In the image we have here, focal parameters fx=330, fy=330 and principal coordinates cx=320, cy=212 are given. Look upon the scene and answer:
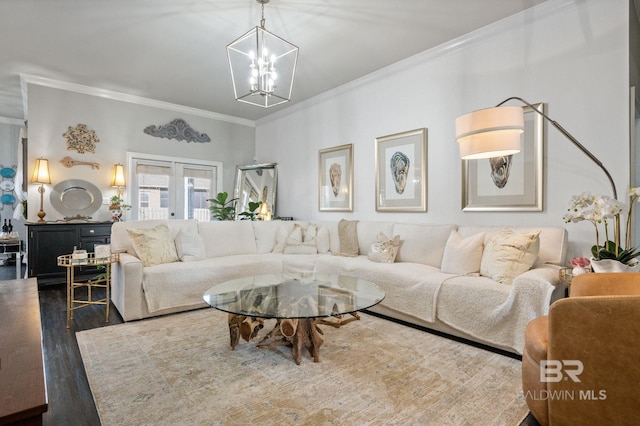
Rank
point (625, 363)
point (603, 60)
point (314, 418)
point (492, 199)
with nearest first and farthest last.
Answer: point (625, 363)
point (314, 418)
point (603, 60)
point (492, 199)

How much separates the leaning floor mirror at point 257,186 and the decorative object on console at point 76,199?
222cm

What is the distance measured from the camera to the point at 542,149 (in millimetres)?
2924

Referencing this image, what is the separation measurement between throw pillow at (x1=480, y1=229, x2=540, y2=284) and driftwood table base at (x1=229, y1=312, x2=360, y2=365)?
3.84 ft

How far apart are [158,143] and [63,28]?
2.39 m

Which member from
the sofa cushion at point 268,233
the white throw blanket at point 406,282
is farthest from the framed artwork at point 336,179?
the white throw blanket at point 406,282

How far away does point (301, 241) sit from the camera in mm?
4469

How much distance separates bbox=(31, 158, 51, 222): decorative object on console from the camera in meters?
4.43

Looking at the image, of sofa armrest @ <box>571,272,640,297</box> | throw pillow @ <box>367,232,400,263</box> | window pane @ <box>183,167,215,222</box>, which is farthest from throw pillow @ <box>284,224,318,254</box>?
sofa armrest @ <box>571,272,640,297</box>

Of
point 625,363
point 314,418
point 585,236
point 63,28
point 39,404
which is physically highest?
point 63,28

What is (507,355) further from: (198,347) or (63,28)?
(63,28)

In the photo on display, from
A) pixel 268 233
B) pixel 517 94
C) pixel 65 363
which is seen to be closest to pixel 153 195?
pixel 268 233

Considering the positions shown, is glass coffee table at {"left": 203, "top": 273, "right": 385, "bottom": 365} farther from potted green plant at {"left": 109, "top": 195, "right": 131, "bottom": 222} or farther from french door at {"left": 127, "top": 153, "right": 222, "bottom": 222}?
french door at {"left": 127, "top": 153, "right": 222, "bottom": 222}

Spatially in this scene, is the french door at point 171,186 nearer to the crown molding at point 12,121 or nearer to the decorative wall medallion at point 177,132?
the decorative wall medallion at point 177,132

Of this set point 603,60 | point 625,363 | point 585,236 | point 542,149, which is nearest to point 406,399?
point 625,363
